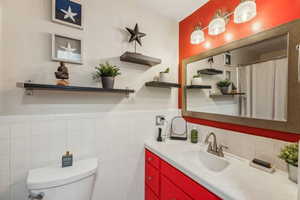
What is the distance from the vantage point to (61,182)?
935 millimetres

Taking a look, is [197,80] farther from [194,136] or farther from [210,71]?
[194,136]

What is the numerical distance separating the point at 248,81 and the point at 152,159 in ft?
3.68

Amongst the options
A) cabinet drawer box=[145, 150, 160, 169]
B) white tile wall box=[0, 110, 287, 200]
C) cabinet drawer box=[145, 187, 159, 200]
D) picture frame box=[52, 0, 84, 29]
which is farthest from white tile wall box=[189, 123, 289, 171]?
picture frame box=[52, 0, 84, 29]

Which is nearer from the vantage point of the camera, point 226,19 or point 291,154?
point 291,154

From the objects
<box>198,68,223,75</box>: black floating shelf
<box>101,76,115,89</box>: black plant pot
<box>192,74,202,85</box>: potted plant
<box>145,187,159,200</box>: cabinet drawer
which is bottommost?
<box>145,187,159,200</box>: cabinet drawer

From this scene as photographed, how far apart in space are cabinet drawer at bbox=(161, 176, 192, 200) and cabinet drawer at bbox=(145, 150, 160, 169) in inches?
5.3

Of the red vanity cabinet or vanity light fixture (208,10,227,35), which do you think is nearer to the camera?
the red vanity cabinet

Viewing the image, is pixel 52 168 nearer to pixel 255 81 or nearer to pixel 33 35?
pixel 33 35

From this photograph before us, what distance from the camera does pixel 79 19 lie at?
1.22 m

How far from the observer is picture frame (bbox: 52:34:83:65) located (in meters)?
1.12

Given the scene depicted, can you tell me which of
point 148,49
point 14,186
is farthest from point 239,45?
point 14,186

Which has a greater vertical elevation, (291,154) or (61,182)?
(291,154)

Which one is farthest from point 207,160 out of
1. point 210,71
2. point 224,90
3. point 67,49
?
point 67,49

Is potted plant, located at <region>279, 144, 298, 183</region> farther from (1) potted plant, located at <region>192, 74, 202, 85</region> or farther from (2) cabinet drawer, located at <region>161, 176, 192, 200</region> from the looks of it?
(1) potted plant, located at <region>192, 74, 202, 85</region>
